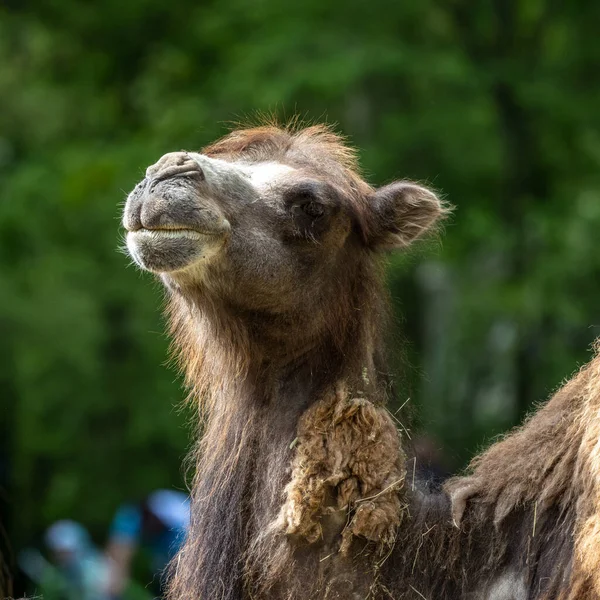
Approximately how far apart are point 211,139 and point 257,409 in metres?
8.54

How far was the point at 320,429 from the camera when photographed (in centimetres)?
485

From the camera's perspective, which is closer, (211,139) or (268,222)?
(268,222)

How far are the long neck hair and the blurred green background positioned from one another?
22.5 ft

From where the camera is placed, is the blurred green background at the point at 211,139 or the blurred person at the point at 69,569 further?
the blurred green background at the point at 211,139

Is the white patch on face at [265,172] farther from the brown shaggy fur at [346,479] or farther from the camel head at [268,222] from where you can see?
the brown shaggy fur at [346,479]

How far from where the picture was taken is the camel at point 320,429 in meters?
4.58

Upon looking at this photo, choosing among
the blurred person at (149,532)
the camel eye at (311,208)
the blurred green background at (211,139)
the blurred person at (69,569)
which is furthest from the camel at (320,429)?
the blurred green background at (211,139)

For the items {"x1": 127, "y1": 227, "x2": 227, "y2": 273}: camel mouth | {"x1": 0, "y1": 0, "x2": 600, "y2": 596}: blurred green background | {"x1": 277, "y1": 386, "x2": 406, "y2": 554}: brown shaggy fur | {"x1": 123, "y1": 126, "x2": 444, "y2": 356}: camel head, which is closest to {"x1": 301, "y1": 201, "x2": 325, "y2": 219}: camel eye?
{"x1": 123, "y1": 126, "x2": 444, "y2": 356}: camel head

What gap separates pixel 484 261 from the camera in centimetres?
1727

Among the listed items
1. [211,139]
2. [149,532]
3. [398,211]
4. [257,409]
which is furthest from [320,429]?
[211,139]

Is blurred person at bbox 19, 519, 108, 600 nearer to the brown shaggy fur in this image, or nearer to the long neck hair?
the long neck hair

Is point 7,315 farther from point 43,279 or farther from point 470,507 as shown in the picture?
point 470,507

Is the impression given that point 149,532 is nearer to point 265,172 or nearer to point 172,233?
point 265,172

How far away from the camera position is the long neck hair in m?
4.89
